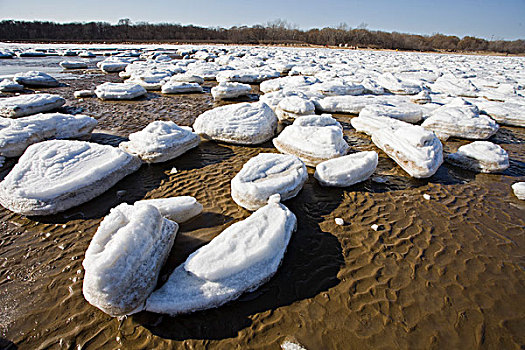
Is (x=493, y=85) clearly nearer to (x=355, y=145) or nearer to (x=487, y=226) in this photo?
(x=355, y=145)

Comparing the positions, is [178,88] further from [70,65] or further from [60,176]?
[70,65]

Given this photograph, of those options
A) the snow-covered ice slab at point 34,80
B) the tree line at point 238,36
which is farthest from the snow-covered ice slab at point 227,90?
the tree line at point 238,36

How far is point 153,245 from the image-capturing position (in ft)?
6.89

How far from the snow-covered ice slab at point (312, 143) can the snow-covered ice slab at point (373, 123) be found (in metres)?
1.46

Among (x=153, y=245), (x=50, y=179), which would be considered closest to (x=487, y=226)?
(x=153, y=245)

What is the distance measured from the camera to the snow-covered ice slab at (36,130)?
3.99 metres

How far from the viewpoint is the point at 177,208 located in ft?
9.10

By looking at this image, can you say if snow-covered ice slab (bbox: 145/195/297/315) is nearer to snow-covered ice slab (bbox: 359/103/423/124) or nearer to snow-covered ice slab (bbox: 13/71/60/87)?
snow-covered ice slab (bbox: 359/103/423/124)

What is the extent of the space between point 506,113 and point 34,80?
1473cm

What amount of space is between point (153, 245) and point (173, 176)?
74.4 inches

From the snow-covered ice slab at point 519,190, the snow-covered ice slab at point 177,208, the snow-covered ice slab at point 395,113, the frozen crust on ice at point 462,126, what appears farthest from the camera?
the snow-covered ice slab at point 395,113

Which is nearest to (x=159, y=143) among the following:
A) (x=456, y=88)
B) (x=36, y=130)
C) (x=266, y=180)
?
(x=266, y=180)

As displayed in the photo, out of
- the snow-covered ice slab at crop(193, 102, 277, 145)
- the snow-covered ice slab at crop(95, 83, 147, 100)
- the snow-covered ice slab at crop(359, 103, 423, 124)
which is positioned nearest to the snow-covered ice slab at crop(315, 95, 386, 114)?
the snow-covered ice slab at crop(359, 103, 423, 124)

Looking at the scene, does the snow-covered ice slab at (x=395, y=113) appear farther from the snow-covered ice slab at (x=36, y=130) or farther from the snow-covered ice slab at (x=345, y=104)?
the snow-covered ice slab at (x=36, y=130)
